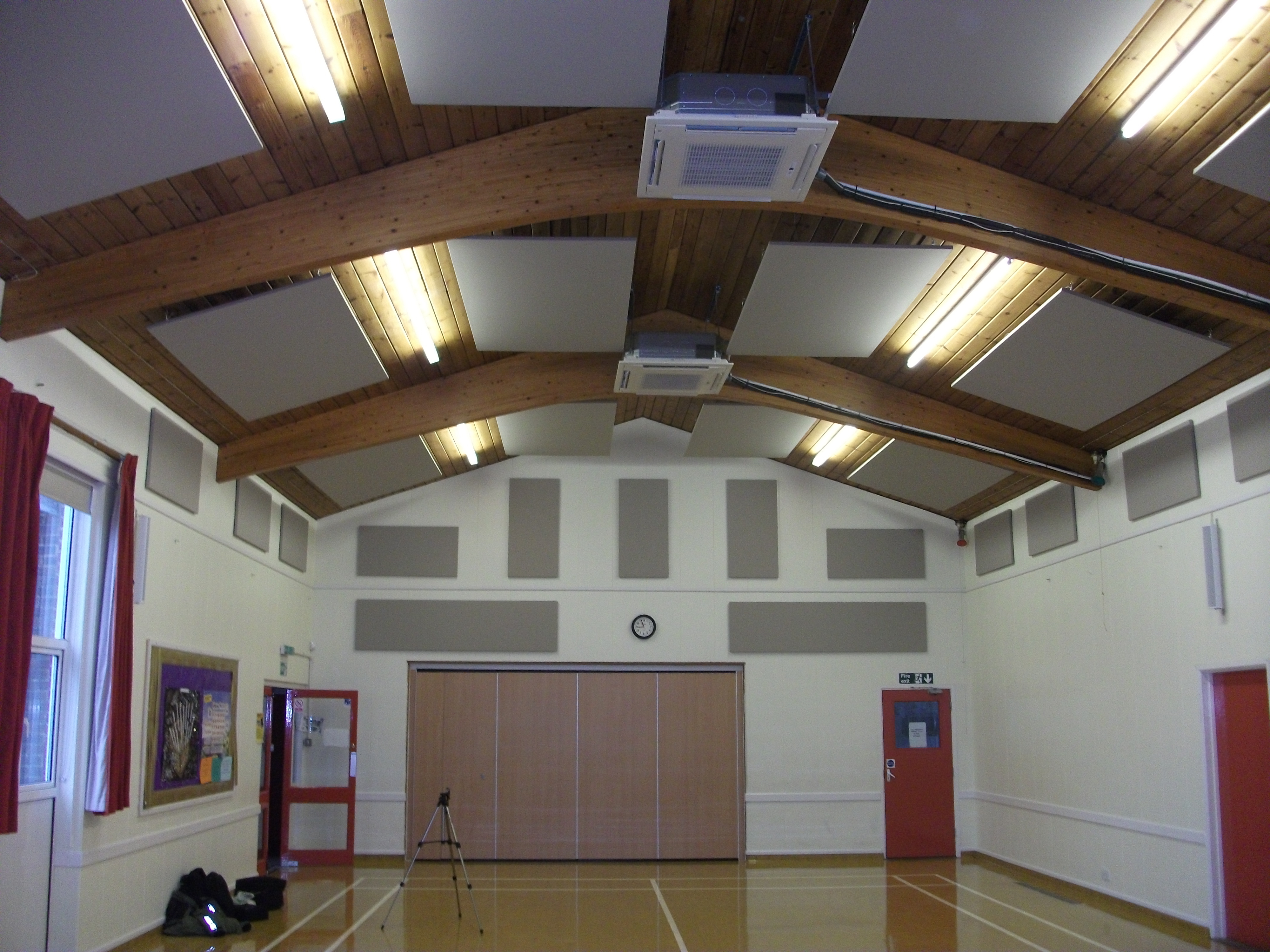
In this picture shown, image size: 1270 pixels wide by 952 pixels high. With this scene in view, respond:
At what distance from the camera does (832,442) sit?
13.8 metres

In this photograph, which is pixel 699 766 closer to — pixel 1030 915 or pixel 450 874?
pixel 450 874

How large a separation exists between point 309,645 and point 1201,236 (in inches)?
437

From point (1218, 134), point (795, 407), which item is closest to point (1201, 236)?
point (1218, 134)

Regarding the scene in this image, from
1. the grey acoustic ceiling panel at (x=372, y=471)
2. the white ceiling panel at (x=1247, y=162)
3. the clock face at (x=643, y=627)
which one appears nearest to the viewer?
the white ceiling panel at (x=1247, y=162)

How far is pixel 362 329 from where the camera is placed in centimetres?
925

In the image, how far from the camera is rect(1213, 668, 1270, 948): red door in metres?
8.77

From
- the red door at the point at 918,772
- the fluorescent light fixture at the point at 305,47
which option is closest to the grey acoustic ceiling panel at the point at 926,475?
the red door at the point at 918,772

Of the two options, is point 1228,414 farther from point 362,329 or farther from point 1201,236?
point 362,329

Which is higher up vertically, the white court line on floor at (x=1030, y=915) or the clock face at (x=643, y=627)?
the clock face at (x=643, y=627)

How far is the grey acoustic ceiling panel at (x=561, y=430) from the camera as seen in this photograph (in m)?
12.8

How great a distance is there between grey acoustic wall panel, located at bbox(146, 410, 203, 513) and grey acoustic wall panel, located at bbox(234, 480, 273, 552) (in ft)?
3.67

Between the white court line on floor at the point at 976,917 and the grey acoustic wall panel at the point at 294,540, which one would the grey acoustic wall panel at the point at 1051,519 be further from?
the grey acoustic wall panel at the point at 294,540

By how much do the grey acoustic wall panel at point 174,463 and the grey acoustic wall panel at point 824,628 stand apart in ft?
23.5

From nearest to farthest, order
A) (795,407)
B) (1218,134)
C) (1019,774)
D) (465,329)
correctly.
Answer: (1218,134) < (465,329) < (795,407) < (1019,774)
